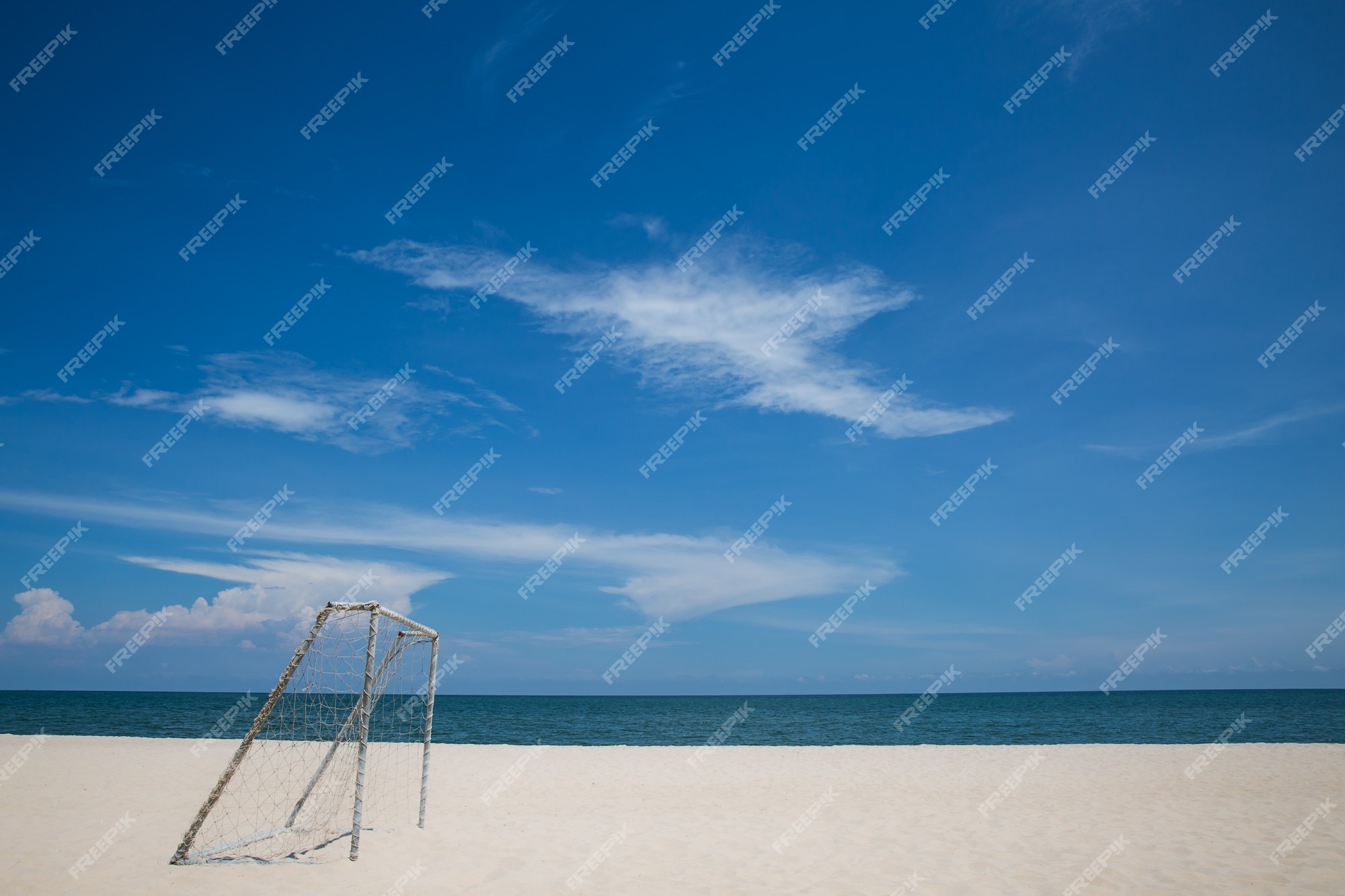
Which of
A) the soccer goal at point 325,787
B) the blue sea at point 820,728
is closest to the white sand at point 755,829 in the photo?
the soccer goal at point 325,787

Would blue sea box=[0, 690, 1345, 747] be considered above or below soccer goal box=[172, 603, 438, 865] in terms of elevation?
below

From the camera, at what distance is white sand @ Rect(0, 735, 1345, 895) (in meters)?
7.92

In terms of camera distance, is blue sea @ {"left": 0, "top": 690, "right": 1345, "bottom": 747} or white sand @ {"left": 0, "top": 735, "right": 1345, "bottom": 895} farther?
blue sea @ {"left": 0, "top": 690, "right": 1345, "bottom": 747}

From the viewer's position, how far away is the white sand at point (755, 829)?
26.0ft

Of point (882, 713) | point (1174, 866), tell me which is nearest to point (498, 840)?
point (1174, 866)

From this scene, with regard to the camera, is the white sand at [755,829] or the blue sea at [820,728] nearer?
the white sand at [755,829]

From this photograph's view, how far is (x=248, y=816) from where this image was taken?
1165 centimetres

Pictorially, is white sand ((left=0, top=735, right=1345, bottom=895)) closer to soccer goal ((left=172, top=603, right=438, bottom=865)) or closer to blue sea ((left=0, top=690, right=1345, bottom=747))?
soccer goal ((left=172, top=603, right=438, bottom=865))

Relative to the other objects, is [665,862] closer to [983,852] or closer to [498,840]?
[498,840]

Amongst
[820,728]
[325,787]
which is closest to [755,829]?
[325,787]

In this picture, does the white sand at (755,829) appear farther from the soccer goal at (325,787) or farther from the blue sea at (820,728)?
the blue sea at (820,728)

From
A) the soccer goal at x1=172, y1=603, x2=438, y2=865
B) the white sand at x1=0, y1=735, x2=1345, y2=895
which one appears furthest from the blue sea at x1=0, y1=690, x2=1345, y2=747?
the soccer goal at x1=172, y1=603, x2=438, y2=865

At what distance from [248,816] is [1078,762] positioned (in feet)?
64.0

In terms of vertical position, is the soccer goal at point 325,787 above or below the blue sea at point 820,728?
above
